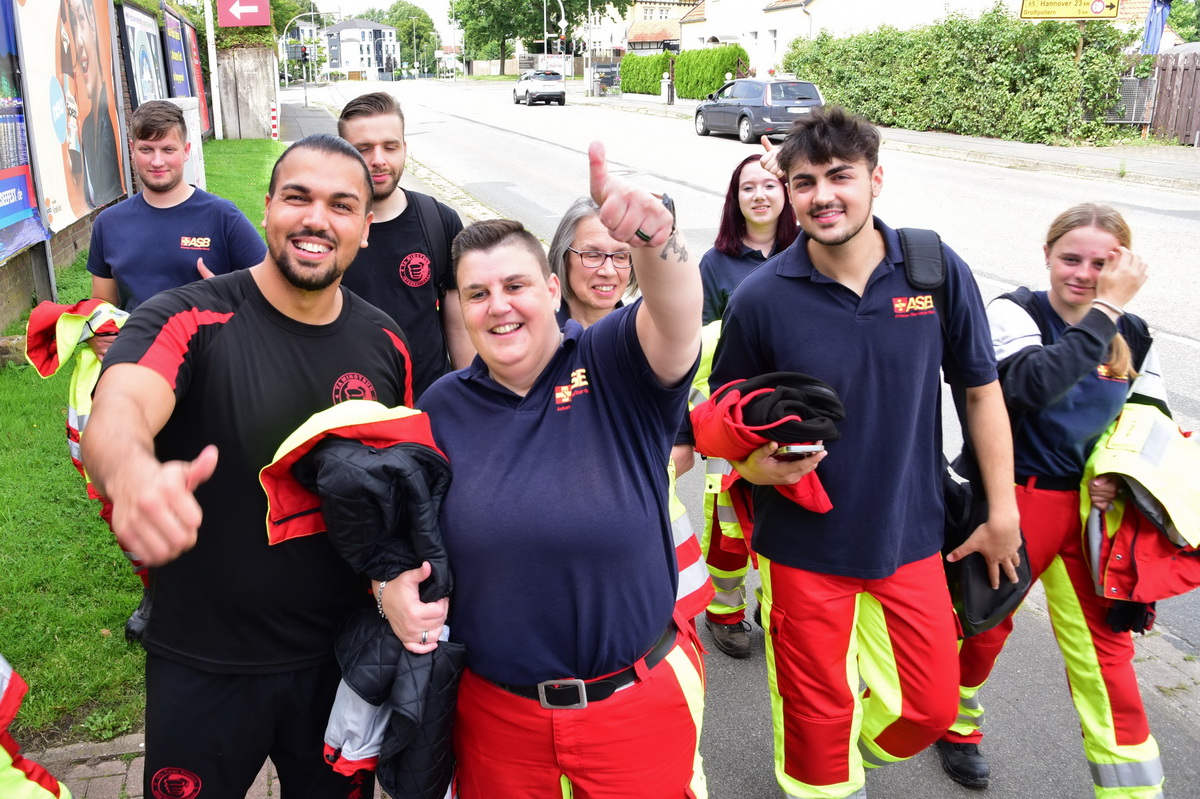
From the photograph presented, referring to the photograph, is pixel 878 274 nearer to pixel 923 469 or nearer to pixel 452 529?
pixel 923 469

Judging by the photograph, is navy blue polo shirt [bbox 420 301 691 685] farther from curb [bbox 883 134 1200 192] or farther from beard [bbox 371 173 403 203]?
curb [bbox 883 134 1200 192]

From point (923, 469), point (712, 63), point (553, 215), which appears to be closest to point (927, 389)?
point (923, 469)

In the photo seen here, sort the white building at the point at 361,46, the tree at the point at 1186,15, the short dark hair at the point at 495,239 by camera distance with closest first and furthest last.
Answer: the short dark hair at the point at 495,239 < the tree at the point at 1186,15 < the white building at the point at 361,46

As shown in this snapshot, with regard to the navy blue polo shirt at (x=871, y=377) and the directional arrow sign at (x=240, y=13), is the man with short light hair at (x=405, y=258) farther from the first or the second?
the directional arrow sign at (x=240, y=13)

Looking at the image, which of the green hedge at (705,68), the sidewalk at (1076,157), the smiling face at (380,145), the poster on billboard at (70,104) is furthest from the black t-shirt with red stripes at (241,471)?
the green hedge at (705,68)

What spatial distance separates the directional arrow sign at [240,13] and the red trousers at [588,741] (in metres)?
23.6

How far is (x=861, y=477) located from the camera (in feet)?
8.84

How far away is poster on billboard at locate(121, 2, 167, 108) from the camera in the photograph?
13281 mm

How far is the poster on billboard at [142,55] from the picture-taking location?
1328cm

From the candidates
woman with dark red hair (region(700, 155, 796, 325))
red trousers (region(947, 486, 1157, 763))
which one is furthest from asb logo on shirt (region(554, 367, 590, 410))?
woman with dark red hair (region(700, 155, 796, 325))

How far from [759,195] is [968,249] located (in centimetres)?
769

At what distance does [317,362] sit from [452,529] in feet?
1.91

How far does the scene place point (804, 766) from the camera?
2.77 meters

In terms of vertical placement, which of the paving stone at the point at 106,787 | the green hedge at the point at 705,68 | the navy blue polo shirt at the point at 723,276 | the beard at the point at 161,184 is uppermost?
the green hedge at the point at 705,68
